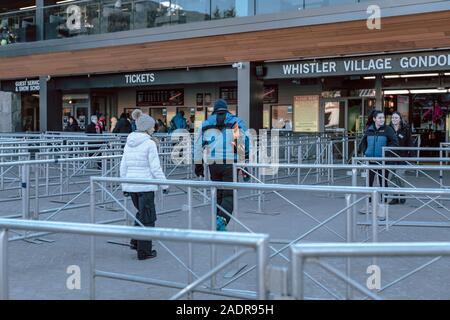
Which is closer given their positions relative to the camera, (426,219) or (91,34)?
(426,219)

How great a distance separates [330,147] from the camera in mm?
15516

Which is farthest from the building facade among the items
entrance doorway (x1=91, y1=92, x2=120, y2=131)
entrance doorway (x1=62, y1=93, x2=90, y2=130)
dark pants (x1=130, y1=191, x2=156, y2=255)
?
dark pants (x1=130, y1=191, x2=156, y2=255)

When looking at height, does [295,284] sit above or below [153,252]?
above

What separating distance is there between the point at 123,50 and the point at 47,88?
633 cm

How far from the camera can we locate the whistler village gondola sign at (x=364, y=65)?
51.5 feet

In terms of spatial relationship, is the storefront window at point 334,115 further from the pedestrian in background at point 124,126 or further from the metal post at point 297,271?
the metal post at point 297,271

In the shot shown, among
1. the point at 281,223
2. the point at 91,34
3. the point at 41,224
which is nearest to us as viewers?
the point at 41,224

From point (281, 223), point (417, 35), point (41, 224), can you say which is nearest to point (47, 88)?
point (417, 35)

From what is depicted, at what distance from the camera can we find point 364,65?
662 inches

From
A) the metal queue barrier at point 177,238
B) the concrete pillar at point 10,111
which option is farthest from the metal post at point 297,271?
the concrete pillar at point 10,111

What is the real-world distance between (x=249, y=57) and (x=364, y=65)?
3.62 m

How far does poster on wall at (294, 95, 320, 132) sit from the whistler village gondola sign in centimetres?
415
